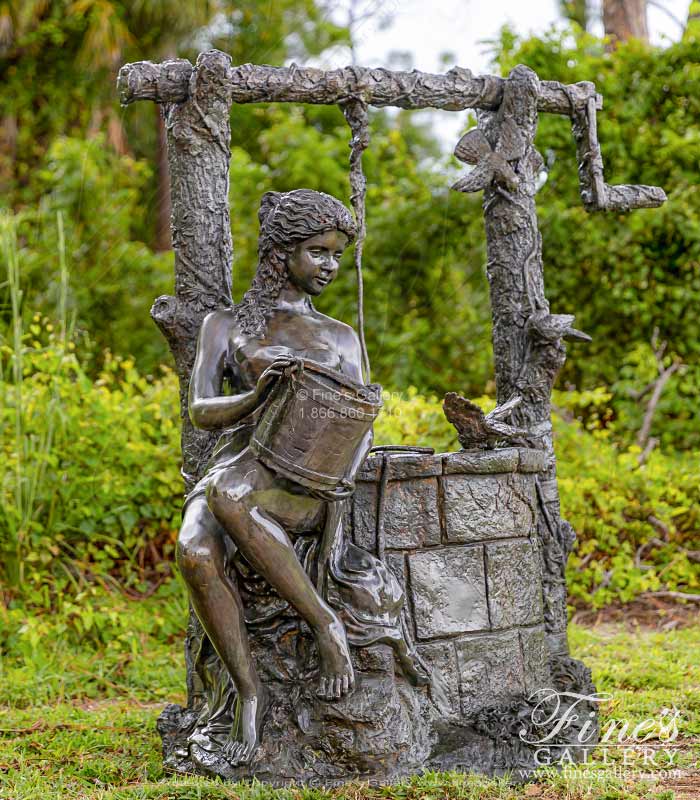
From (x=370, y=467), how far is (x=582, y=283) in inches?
195

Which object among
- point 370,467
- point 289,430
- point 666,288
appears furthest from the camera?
point 666,288

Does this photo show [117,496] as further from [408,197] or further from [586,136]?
[408,197]

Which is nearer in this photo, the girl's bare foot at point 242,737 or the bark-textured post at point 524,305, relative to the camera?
the girl's bare foot at point 242,737

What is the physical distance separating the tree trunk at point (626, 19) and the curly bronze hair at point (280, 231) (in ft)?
21.2

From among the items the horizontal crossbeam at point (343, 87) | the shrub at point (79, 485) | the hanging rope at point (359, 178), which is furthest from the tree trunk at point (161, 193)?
the hanging rope at point (359, 178)

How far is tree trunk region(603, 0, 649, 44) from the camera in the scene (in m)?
9.01

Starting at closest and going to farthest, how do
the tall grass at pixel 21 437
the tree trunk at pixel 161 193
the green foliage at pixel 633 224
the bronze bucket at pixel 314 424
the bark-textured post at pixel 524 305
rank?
the bronze bucket at pixel 314 424 → the bark-textured post at pixel 524 305 → the tall grass at pixel 21 437 → the green foliage at pixel 633 224 → the tree trunk at pixel 161 193

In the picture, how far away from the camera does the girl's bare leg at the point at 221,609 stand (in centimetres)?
331

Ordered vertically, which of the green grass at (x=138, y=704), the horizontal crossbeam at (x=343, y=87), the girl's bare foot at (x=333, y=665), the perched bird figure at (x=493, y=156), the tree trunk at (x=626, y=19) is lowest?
the green grass at (x=138, y=704)

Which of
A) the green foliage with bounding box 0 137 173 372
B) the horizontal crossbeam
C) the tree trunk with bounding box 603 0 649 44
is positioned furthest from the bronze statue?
the tree trunk with bounding box 603 0 649 44

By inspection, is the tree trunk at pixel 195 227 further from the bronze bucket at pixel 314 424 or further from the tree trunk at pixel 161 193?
the tree trunk at pixel 161 193

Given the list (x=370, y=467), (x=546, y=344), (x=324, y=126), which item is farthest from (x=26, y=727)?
(x=324, y=126)

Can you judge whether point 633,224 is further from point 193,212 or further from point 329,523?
point 329,523

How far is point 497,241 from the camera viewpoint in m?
4.34
